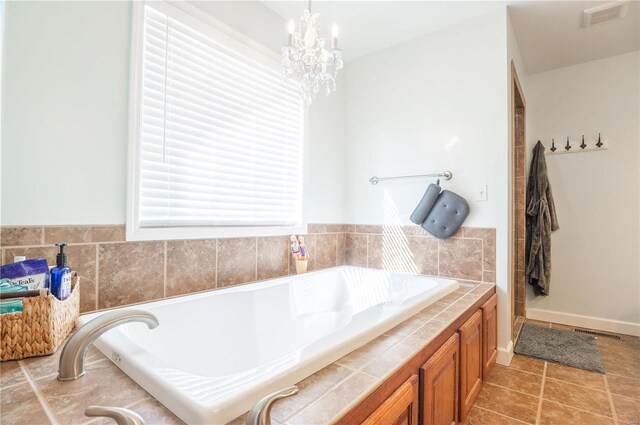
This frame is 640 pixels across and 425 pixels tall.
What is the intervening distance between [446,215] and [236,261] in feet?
4.97

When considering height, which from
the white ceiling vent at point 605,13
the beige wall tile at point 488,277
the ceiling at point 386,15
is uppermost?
the white ceiling vent at point 605,13

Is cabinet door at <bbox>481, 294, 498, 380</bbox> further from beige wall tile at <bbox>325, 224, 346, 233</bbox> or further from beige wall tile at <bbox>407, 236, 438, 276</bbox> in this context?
beige wall tile at <bbox>325, 224, 346, 233</bbox>

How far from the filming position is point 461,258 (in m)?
2.19

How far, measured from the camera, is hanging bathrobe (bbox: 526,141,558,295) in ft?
9.70

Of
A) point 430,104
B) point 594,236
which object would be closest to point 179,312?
point 430,104

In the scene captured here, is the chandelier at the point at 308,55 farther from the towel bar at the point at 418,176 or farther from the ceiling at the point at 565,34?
the ceiling at the point at 565,34

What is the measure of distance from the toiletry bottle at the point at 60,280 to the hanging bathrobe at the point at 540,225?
360 cm

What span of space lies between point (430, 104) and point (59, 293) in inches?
99.0

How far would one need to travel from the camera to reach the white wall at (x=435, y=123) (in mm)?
2088

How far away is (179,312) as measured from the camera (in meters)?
1.38

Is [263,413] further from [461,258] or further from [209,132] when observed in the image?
[461,258]

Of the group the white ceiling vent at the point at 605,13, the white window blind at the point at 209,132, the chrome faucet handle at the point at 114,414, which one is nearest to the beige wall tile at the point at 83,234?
the white window blind at the point at 209,132

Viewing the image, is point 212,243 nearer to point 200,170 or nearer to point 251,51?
point 200,170

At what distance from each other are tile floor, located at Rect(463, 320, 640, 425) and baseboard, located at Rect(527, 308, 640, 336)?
61 cm
